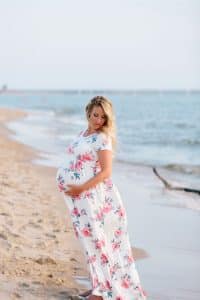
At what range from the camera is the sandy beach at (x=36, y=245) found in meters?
4.59

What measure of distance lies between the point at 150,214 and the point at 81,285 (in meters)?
3.30

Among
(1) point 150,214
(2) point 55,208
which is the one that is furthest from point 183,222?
(2) point 55,208

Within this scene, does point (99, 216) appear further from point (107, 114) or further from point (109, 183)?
point (107, 114)

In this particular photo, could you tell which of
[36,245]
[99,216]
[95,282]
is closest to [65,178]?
[99,216]

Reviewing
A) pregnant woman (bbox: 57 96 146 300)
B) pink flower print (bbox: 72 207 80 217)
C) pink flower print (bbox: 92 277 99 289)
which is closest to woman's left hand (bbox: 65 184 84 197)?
pregnant woman (bbox: 57 96 146 300)

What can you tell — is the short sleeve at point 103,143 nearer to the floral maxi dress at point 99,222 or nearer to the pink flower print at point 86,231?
the floral maxi dress at point 99,222

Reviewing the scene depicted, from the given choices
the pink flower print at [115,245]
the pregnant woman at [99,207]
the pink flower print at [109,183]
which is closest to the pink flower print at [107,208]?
the pregnant woman at [99,207]

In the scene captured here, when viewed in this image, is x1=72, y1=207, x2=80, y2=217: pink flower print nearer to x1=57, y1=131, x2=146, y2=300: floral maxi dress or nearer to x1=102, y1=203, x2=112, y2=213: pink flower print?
x1=57, y1=131, x2=146, y2=300: floral maxi dress

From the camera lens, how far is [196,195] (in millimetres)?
10086

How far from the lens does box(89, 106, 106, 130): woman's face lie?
4.09m

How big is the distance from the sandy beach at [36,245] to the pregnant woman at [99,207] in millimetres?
509

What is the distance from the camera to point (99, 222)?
161 inches

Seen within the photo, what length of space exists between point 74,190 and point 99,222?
283 mm

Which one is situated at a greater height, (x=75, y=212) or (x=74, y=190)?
(x=74, y=190)
